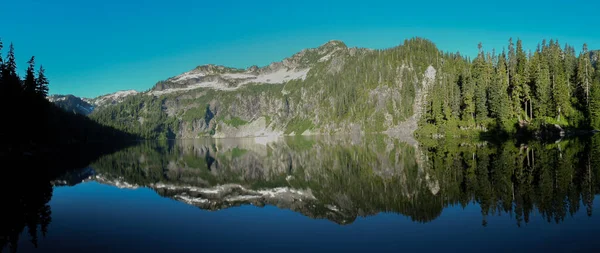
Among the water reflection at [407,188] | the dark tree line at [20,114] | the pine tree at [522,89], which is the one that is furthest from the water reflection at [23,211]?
the pine tree at [522,89]

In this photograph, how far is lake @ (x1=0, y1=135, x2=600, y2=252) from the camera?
16.0 metres

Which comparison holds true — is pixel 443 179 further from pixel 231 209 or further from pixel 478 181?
pixel 231 209

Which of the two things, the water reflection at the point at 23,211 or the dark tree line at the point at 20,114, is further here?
the dark tree line at the point at 20,114

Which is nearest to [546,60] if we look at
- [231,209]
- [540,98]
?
[540,98]

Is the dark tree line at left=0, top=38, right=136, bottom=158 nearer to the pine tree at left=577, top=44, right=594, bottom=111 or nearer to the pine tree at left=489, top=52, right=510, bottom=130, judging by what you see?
the pine tree at left=489, top=52, right=510, bottom=130

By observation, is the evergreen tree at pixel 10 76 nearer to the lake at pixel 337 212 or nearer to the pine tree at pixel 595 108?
the lake at pixel 337 212

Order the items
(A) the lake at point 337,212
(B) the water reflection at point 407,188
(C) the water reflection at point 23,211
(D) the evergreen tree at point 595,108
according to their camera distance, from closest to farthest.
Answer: (A) the lake at point 337,212, (C) the water reflection at point 23,211, (B) the water reflection at point 407,188, (D) the evergreen tree at point 595,108

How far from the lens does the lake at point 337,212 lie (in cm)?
1598

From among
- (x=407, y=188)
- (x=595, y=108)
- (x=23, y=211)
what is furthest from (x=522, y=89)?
(x=23, y=211)

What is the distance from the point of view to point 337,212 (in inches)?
922

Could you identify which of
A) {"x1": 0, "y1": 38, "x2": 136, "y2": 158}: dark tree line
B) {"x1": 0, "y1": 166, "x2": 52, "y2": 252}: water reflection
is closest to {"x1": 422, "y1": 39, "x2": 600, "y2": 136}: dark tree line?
{"x1": 0, "y1": 166, "x2": 52, "y2": 252}: water reflection

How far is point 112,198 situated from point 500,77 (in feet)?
339

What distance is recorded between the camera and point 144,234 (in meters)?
18.9

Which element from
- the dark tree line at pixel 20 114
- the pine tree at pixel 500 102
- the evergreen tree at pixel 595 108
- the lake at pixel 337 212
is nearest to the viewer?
the lake at pixel 337 212
